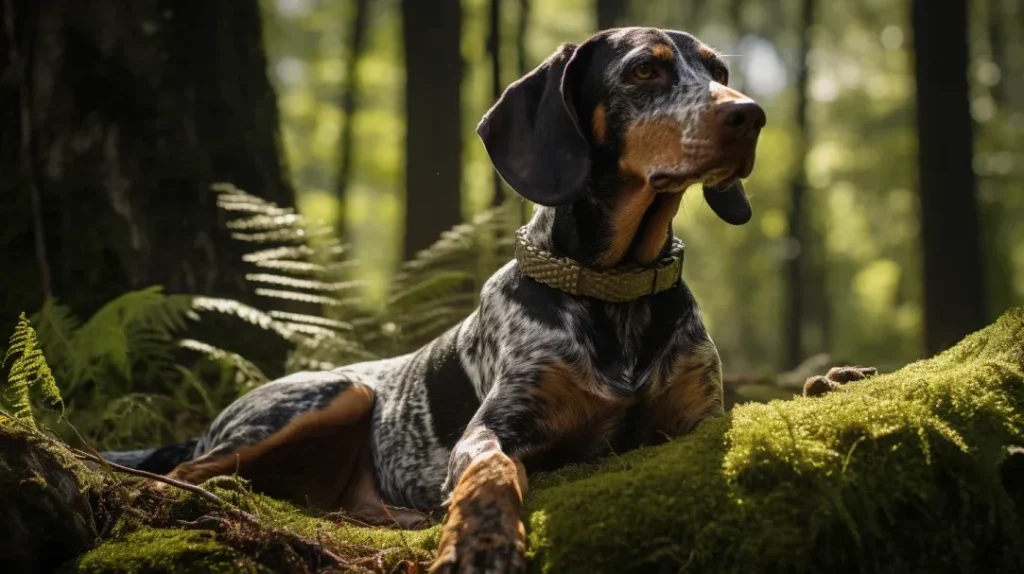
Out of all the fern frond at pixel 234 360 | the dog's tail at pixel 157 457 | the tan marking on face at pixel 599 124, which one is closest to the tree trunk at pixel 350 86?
the fern frond at pixel 234 360

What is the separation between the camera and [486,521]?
2523mm

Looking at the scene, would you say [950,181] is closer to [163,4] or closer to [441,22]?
[441,22]

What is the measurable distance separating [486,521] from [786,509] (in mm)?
806

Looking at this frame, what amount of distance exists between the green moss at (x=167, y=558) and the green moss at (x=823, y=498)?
0.84 meters

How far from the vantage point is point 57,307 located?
221 inches

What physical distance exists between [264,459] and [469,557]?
7.53ft

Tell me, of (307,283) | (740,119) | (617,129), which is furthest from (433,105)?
(740,119)

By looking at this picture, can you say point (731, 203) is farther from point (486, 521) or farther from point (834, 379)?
point (486, 521)

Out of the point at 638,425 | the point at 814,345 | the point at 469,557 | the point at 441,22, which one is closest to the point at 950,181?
the point at 441,22

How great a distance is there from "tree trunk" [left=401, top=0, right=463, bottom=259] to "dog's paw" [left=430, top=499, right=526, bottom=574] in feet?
22.7

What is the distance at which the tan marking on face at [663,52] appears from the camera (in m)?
3.80

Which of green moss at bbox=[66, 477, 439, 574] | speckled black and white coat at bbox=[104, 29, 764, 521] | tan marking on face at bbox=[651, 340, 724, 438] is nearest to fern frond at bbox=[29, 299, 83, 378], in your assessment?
speckled black and white coat at bbox=[104, 29, 764, 521]

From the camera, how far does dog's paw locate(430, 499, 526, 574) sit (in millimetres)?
2391

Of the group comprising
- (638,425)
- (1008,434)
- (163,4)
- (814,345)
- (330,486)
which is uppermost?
(163,4)
